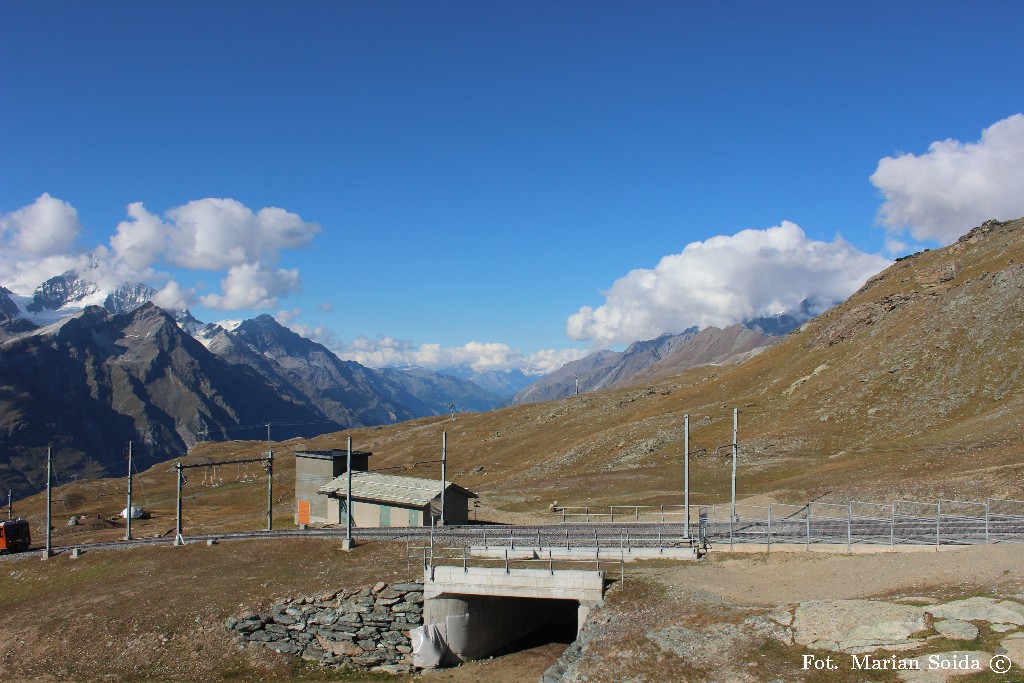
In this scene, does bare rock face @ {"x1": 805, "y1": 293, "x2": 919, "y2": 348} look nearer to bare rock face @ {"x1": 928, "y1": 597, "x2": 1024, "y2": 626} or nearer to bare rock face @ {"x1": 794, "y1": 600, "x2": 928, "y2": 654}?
bare rock face @ {"x1": 928, "y1": 597, "x2": 1024, "y2": 626}

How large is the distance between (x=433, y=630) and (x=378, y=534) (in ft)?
62.1

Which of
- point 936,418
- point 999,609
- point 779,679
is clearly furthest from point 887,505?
point 936,418

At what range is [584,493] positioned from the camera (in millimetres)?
92188

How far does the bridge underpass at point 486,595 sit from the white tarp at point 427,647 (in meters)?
0.45

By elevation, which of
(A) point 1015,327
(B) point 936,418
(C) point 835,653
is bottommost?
(C) point 835,653

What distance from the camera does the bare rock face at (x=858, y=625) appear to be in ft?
93.2

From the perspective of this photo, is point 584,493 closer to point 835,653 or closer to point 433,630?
point 433,630

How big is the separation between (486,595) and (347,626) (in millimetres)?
8756

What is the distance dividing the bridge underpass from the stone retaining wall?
1441mm

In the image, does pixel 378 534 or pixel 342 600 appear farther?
pixel 378 534

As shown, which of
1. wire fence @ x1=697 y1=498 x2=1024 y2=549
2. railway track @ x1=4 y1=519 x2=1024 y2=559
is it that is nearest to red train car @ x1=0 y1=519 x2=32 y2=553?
railway track @ x1=4 y1=519 x2=1024 y2=559

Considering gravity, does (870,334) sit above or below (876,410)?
above

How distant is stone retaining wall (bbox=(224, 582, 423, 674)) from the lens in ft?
144

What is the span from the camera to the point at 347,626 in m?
45.0
